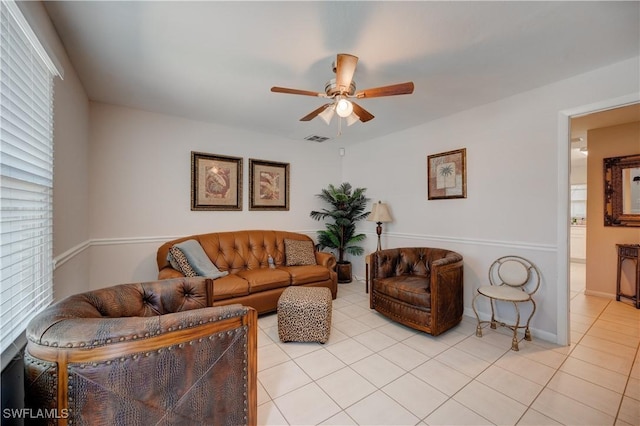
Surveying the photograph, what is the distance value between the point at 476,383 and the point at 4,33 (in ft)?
10.9

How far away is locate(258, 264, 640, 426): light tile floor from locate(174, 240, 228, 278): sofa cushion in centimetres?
87

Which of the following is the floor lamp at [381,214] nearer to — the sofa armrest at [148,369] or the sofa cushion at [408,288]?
the sofa cushion at [408,288]

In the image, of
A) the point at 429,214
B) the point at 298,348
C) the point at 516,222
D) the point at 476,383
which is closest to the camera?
the point at 476,383

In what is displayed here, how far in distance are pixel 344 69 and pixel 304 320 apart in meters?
2.16

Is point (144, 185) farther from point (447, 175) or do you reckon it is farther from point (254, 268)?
point (447, 175)

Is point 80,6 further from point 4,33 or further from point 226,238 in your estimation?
point 226,238

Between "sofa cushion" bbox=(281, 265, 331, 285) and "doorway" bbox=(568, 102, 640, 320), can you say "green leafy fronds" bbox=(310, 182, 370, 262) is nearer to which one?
"sofa cushion" bbox=(281, 265, 331, 285)

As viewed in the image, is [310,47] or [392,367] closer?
[310,47]

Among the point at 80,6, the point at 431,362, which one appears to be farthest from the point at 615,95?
the point at 80,6

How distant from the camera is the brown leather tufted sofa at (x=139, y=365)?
865 millimetres

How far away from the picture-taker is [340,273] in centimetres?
446

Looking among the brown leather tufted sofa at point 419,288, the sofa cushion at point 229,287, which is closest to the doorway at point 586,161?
the brown leather tufted sofa at point 419,288

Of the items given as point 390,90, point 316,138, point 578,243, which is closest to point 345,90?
point 390,90

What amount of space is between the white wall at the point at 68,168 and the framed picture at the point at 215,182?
3.69ft
